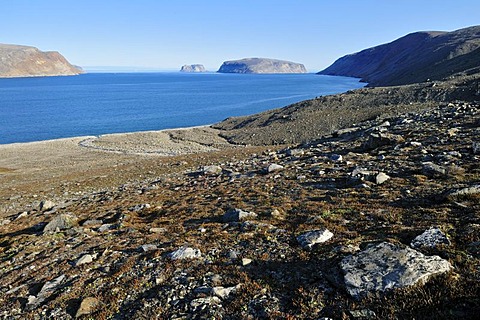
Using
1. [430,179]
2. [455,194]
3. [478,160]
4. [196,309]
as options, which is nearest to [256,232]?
[196,309]

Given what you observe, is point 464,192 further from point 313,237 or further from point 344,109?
point 344,109

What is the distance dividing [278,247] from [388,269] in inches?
124

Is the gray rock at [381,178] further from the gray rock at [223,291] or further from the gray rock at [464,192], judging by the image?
the gray rock at [223,291]

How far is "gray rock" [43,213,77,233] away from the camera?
14.1 meters

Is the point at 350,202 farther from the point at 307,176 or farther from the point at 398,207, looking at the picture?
the point at 307,176

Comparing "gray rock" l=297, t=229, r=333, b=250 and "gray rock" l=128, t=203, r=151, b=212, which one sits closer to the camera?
"gray rock" l=297, t=229, r=333, b=250

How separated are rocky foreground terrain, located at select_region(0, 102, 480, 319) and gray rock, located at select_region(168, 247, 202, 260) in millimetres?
63

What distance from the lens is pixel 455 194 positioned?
1016cm

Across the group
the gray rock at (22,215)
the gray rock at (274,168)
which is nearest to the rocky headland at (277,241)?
the gray rock at (274,168)

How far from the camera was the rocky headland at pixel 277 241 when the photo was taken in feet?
21.5

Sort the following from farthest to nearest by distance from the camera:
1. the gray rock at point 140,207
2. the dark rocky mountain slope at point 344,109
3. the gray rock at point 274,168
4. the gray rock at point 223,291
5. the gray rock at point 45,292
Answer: the dark rocky mountain slope at point 344,109
the gray rock at point 274,168
the gray rock at point 140,207
the gray rock at point 45,292
the gray rock at point 223,291

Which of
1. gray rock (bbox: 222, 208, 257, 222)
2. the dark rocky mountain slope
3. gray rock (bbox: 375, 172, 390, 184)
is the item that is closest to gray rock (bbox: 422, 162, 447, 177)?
gray rock (bbox: 375, 172, 390, 184)

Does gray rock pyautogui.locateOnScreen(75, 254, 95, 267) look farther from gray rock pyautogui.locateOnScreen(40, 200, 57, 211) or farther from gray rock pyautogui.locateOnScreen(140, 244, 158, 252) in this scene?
gray rock pyautogui.locateOnScreen(40, 200, 57, 211)

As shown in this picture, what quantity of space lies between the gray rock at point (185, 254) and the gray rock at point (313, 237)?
296 centimetres
